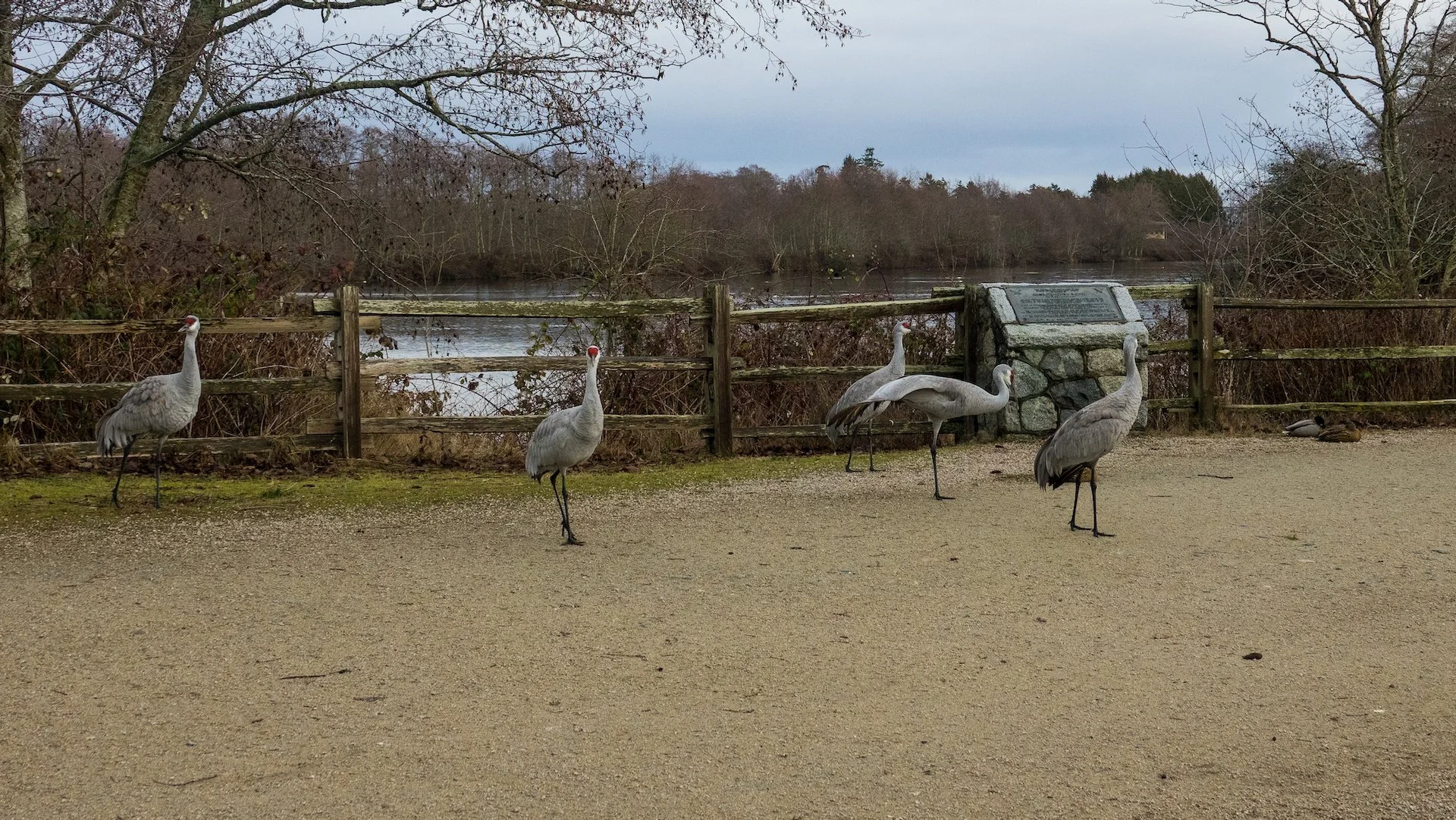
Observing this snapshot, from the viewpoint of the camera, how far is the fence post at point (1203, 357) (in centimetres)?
1202

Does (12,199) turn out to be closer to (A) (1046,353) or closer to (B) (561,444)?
(B) (561,444)

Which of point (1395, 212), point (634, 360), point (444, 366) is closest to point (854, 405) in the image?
point (634, 360)

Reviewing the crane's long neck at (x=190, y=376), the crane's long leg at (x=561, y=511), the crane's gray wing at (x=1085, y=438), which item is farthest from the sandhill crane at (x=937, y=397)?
the crane's long neck at (x=190, y=376)

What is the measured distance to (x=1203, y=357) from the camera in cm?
1205

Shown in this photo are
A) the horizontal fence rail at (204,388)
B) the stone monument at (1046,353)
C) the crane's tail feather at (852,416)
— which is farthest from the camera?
the stone monument at (1046,353)

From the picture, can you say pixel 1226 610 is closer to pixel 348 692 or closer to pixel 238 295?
pixel 348 692

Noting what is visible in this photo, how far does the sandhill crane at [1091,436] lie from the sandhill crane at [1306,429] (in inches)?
177

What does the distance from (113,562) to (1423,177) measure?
17365 millimetres

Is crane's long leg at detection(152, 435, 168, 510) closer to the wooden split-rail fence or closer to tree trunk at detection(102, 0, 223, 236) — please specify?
the wooden split-rail fence

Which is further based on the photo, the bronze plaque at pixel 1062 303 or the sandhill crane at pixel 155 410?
the bronze plaque at pixel 1062 303

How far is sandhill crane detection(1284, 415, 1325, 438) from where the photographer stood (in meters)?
11.7

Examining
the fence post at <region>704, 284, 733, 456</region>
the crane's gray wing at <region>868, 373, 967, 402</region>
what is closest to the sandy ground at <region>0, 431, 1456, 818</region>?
the crane's gray wing at <region>868, 373, 967, 402</region>

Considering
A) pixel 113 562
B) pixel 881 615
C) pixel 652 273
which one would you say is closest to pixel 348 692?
pixel 881 615

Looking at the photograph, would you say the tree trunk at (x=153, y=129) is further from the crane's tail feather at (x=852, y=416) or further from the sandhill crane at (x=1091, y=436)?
the sandhill crane at (x=1091, y=436)
